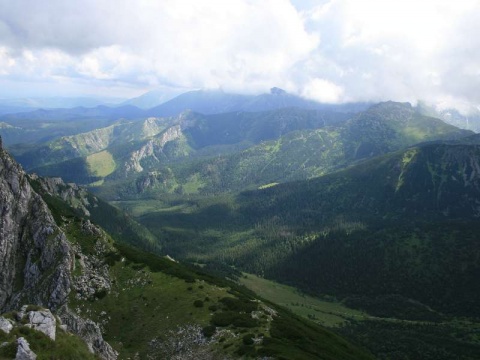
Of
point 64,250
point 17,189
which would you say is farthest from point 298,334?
point 17,189

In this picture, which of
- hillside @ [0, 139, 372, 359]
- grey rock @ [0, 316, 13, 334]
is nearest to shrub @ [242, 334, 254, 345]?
hillside @ [0, 139, 372, 359]

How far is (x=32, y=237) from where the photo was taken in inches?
4958

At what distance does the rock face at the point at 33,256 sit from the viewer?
343ft

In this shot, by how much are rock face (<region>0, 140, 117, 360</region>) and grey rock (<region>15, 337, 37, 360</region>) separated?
41.0 meters

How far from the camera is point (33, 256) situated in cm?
12156

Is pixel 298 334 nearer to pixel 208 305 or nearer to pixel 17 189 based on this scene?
pixel 208 305

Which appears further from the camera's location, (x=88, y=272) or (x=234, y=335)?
(x=88, y=272)

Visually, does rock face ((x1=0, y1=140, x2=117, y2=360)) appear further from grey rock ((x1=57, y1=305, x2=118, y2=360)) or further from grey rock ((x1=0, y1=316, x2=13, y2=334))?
grey rock ((x1=0, y1=316, x2=13, y2=334))

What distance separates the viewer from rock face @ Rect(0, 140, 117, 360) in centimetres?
10469

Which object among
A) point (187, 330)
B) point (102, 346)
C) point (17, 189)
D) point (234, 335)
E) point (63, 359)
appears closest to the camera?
point (63, 359)

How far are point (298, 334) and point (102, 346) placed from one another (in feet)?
147

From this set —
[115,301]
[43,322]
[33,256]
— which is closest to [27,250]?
[33,256]

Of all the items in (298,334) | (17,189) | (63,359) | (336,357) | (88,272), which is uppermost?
(17,189)

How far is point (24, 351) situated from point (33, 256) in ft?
279
